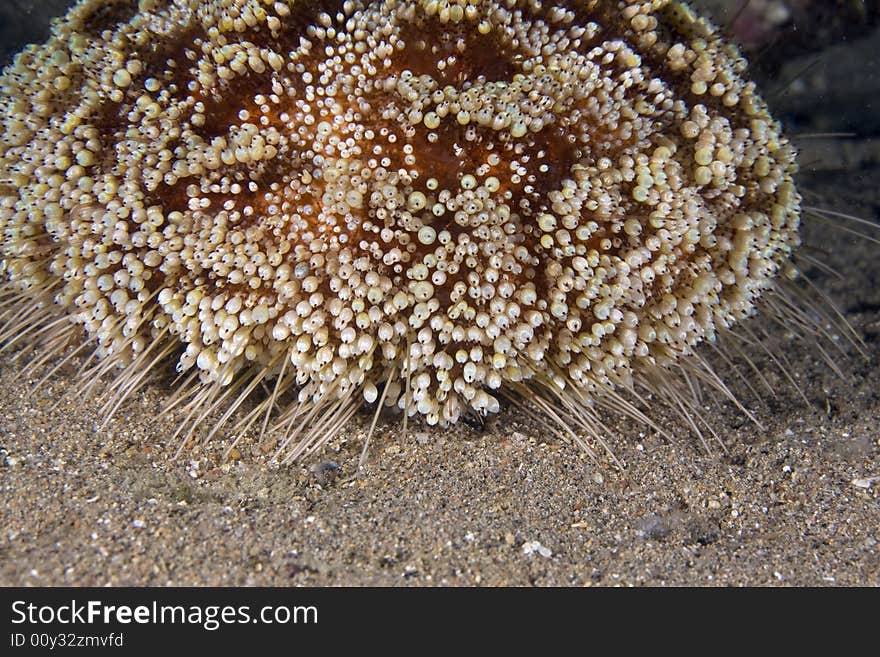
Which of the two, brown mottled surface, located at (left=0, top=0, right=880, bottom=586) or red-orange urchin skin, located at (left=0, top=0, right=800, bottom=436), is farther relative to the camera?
red-orange urchin skin, located at (left=0, top=0, right=800, bottom=436)

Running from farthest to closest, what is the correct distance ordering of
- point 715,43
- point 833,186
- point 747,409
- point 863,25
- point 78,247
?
1. point 833,186
2. point 863,25
3. point 747,409
4. point 715,43
5. point 78,247

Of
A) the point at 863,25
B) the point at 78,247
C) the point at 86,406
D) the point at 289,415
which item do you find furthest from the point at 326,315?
the point at 863,25

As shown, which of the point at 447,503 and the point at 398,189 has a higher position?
the point at 398,189

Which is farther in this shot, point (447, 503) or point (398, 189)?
point (447, 503)

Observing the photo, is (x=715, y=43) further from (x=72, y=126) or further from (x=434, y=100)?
(x=72, y=126)
